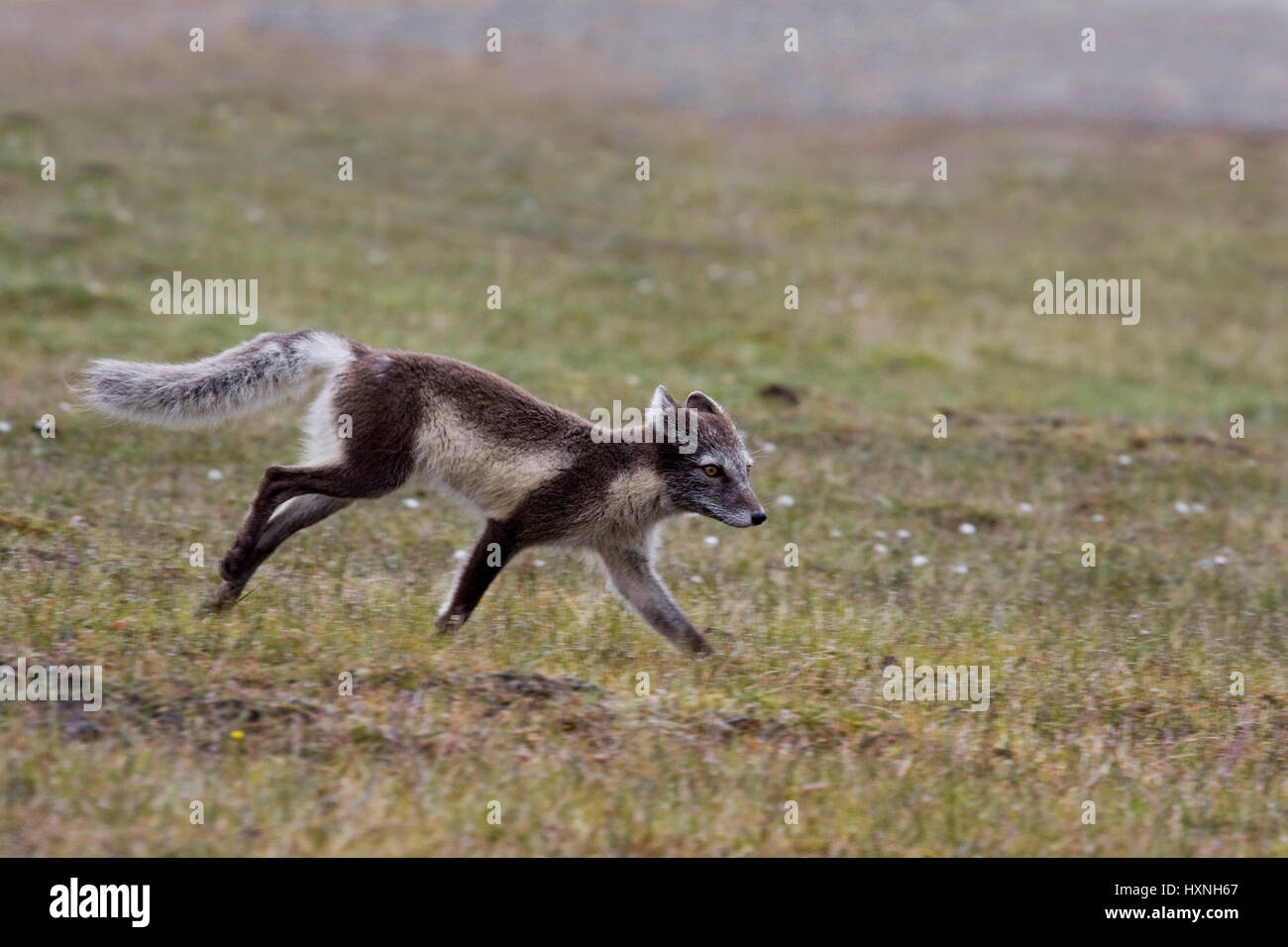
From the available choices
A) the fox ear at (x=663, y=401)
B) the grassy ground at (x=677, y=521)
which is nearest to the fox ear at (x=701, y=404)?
the fox ear at (x=663, y=401)

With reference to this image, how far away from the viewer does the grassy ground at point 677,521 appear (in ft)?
21.2

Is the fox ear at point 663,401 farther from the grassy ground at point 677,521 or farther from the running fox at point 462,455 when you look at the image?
the grassy ground at point 677,521

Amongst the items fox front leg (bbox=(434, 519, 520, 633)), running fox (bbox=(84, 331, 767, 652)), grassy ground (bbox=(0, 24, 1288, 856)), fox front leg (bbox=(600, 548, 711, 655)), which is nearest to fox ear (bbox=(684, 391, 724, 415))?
running fox (bbox=(84, 331, 767, 652))

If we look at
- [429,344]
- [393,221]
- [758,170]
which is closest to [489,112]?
[758,170]

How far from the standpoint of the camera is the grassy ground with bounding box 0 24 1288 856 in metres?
6.48

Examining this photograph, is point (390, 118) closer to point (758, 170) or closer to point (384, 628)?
point (758, 170)

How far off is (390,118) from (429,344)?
45.5ft

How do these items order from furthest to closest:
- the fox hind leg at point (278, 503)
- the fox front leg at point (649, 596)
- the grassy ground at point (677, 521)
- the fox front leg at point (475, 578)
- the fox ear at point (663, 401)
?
the fox ear at point (663, 401), the fox front leg at point (649, 596), the fox front leg at point (475, 578), the fox hind leg at point (278, 503), the grassy ground at point (677, 521)

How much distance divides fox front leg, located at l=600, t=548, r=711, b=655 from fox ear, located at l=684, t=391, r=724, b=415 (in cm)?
103

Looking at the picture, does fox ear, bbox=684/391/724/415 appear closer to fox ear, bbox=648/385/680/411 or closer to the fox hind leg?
fox ear, bbox=648/385/680/411

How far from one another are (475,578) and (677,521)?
457cm

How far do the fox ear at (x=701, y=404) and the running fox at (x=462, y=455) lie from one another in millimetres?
257

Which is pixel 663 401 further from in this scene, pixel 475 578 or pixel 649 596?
pixel 475 578

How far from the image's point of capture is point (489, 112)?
32094 mm
